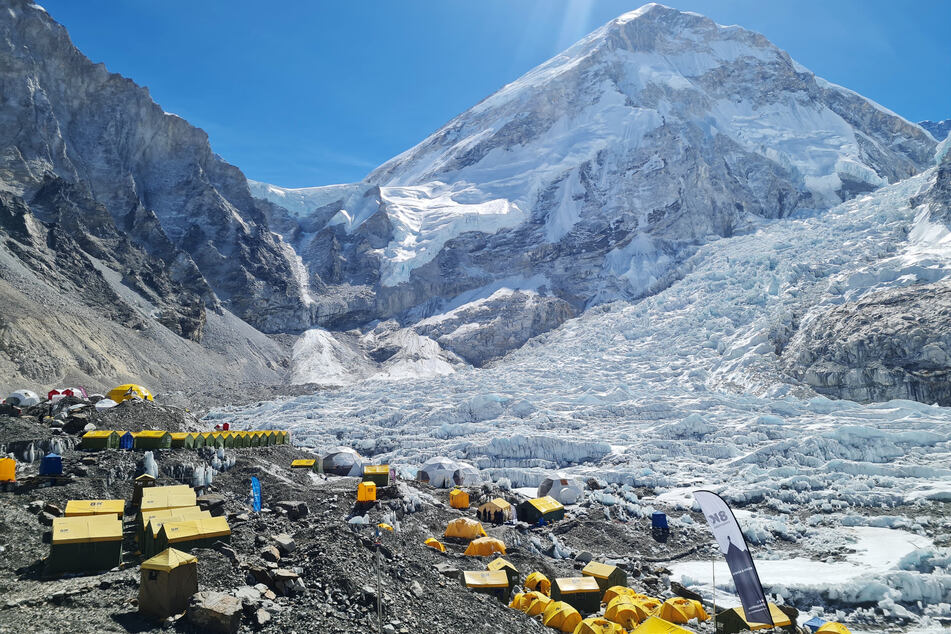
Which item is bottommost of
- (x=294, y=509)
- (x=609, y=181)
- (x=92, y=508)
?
(x=294, y=509)

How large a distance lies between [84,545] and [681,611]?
14026 mm

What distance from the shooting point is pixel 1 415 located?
20.9 metres

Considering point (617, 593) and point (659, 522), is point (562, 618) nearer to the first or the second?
point (617, 593)

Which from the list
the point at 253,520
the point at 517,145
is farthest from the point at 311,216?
the point at 253,520

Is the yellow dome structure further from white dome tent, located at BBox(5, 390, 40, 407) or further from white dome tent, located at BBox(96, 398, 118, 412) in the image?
white dome tent, located at BBox(5, 390, 40, 407)

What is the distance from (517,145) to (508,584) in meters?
126

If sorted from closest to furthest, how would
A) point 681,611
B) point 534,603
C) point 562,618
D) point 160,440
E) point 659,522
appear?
point 562,618
point 534,603
point 681,611
point 160,440
point 659,522

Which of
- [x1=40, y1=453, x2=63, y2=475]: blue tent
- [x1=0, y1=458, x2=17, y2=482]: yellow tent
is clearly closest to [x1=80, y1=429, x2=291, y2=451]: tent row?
[x1=40, y1=453, x2=63, y2=475]: blue tent

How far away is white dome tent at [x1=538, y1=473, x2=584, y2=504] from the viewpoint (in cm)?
2750

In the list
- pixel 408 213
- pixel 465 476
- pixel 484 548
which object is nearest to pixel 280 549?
→ pixel 484 548

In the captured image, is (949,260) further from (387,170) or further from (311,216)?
(387,170)

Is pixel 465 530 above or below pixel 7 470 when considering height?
below

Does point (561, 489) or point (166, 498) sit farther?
point (561, 489)

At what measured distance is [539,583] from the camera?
15.9 metres
